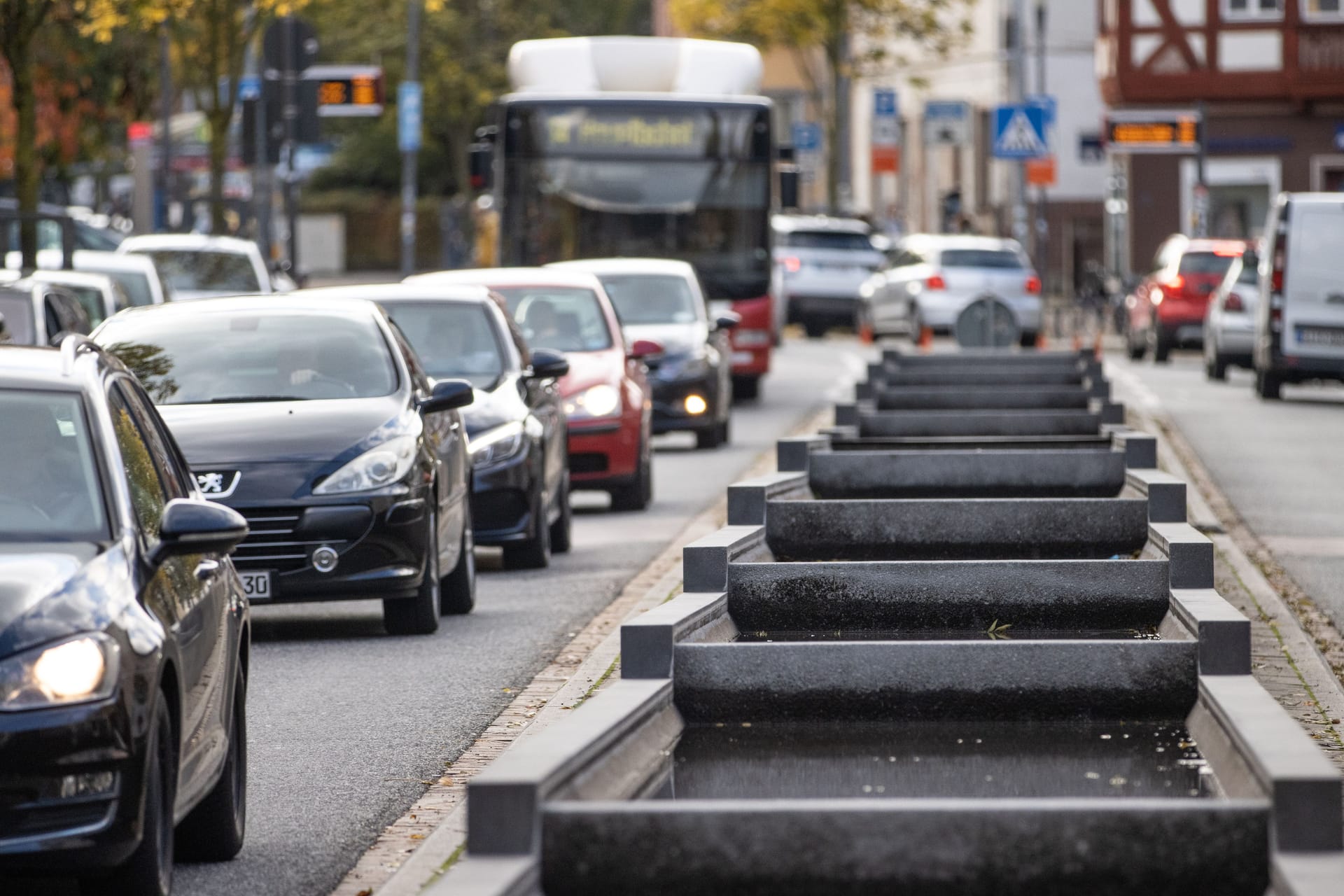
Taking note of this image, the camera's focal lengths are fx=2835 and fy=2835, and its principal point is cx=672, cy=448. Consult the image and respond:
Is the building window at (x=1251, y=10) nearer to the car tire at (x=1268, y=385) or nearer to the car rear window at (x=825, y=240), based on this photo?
the car rear window at (x=825, y=240)

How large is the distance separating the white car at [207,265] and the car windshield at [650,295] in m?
4.73

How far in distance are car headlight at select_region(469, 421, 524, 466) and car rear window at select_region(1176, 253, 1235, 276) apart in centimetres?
2520

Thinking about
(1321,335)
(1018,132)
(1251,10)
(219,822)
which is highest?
(1251,10)

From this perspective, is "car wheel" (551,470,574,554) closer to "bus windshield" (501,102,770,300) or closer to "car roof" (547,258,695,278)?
"car roof" (547,258,695,278)

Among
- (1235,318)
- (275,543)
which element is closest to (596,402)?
(275,543)

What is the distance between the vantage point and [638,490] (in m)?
18.4

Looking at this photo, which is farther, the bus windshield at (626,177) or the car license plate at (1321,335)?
the car license plate at (1321,335)

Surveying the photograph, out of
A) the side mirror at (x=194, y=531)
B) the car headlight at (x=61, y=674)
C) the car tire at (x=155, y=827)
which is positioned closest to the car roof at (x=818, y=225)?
the side mirror at (x=194, y=531)

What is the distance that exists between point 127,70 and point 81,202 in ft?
64.7

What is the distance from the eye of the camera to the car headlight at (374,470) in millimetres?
11445

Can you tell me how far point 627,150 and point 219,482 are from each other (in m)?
16.4

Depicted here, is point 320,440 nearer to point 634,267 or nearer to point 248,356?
point 248,356

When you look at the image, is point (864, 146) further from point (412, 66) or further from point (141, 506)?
point (141, 506)

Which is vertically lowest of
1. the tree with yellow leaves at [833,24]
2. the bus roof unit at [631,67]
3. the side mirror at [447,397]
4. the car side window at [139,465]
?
the side mirror at [447,397]
